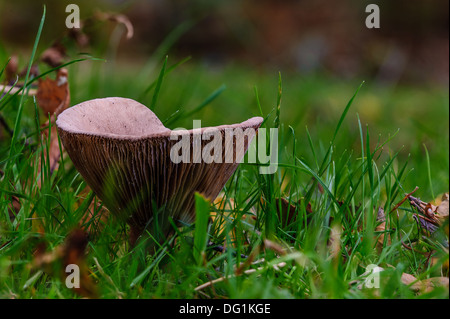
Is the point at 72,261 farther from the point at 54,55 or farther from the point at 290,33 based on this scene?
A: the point at 290,33

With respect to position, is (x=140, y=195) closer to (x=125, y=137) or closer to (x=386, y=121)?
(x=125, y=137)

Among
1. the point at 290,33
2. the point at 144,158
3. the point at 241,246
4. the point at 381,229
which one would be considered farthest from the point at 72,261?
the point at 290,33

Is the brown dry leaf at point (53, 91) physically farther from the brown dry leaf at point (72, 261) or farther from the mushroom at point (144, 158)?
the brown dry leaf at point (72, 261)

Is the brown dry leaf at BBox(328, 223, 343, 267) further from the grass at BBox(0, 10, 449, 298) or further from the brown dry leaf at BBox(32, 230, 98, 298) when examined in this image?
the brown dry leaf at BBox(32, 230, 98, 298)

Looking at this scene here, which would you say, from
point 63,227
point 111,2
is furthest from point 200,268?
point 111,2

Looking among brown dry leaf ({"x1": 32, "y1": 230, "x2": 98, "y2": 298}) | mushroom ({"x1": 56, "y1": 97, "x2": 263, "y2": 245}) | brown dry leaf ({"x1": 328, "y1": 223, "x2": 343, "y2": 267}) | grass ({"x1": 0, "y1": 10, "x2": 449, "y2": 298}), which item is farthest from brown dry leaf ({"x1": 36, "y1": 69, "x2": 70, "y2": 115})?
brown dry leaf ({"x1": 328, "y1": 223, "x2": 343, "y2": 267})
